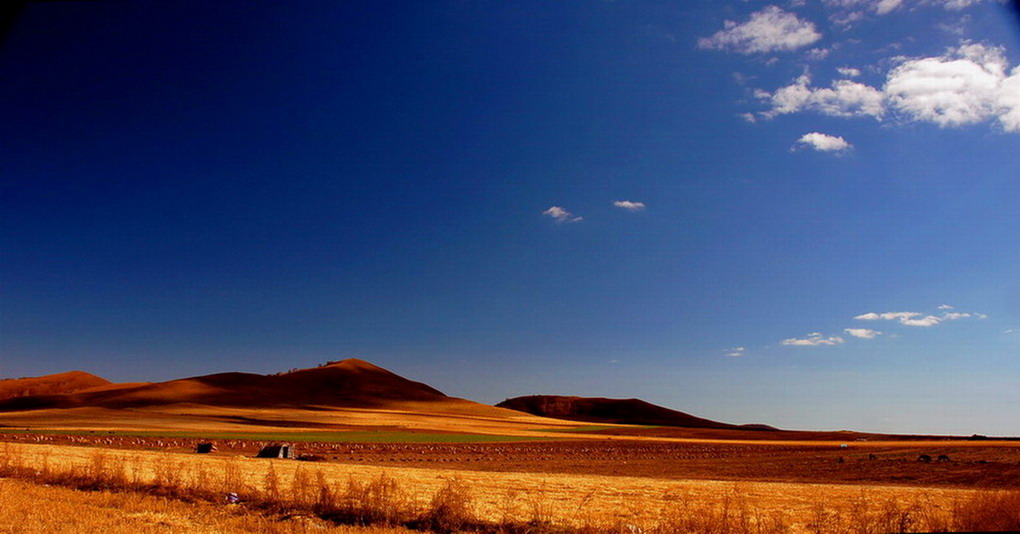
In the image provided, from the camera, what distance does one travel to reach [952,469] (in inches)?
1590


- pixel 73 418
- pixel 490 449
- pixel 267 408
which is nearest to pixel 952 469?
pixel 490 449

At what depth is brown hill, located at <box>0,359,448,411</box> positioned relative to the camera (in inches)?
4527

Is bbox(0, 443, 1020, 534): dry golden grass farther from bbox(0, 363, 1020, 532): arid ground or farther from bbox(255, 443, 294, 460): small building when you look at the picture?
bbox(255, 443, 294, 460): small building

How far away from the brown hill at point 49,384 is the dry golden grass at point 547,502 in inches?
6673

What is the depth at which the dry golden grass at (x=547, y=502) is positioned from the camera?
1423 centimetres

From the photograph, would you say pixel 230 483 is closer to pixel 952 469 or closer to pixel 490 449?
pixel 952 469

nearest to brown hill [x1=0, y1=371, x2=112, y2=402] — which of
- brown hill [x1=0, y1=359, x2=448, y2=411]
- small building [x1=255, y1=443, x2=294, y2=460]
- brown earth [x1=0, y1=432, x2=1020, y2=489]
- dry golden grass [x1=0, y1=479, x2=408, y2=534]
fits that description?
brown hill [x1=0, y1=359, x2=448, y2=411]

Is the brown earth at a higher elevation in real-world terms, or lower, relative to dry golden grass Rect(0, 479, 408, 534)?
lower

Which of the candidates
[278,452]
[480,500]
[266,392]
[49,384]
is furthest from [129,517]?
[49,384]

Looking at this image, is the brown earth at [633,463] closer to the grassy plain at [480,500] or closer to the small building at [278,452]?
the grassy plain at [480,500]

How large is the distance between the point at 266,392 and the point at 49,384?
7638 centimetres

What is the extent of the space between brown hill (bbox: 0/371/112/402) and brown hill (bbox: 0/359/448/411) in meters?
42.1

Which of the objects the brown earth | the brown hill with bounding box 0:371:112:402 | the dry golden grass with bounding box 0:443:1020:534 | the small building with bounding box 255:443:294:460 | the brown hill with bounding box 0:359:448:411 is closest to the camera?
the dry golden grass with bounding box 0:443:1020:534

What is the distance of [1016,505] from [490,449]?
50894mm
